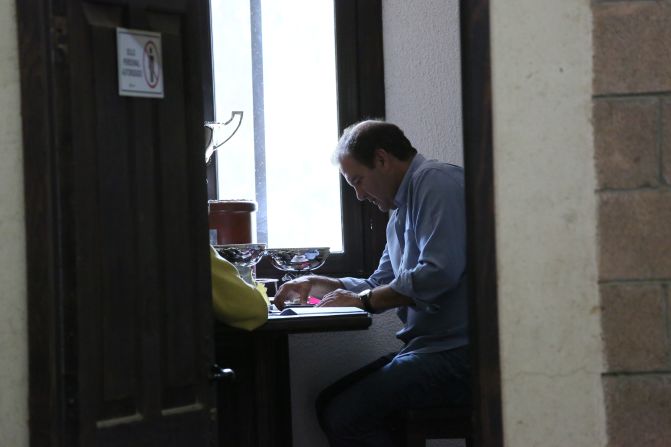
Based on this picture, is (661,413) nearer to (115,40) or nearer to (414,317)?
(115,40)

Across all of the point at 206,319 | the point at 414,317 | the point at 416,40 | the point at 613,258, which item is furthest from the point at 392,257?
the point at 613,258

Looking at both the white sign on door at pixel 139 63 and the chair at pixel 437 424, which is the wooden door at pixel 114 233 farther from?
the chair at pixel 437 424

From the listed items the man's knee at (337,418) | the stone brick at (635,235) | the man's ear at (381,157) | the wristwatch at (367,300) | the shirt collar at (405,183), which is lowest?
the man's knee at (337,418)

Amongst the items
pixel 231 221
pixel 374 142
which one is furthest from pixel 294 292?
pixel 374 142

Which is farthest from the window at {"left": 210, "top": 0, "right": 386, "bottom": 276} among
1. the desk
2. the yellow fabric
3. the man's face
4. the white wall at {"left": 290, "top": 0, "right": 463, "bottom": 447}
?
the yellow fabric

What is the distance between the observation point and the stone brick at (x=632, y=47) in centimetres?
137

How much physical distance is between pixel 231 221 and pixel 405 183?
510 mm

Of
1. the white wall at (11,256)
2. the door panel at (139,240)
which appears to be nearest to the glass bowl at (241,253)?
the door panel at (139,240)

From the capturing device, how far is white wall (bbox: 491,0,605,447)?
4.59 feet

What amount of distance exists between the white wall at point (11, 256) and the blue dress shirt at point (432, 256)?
1.20 meters

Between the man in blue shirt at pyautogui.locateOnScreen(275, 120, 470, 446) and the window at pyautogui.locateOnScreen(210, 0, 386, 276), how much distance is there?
363 mm

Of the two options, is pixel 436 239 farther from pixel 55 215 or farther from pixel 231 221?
pixel 55 215

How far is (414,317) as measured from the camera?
2.57 meters

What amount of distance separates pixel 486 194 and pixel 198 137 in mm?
509
